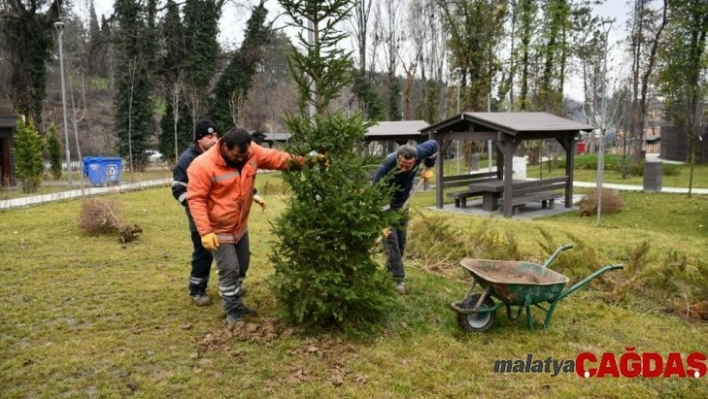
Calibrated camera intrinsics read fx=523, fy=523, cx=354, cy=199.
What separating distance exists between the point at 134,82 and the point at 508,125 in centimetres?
2188

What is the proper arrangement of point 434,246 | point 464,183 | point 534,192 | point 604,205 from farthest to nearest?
point 464,183 → point 534,192 → point 604,205 → point 434,246

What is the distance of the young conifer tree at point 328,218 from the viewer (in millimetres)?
3877

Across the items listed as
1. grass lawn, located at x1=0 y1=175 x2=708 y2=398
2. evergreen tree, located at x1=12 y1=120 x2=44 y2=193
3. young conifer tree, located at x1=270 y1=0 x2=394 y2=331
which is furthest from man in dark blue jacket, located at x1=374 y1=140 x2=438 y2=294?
evergreen tree, located at x1=12 y1=120 x2=44 y2=193

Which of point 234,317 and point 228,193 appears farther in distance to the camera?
point 234,317

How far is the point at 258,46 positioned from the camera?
3256 centimetres

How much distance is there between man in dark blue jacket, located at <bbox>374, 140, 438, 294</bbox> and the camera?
4695mm

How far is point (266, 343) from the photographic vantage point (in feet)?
12.8

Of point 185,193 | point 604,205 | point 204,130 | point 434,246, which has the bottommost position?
point 604,205

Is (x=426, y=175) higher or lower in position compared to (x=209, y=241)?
higher

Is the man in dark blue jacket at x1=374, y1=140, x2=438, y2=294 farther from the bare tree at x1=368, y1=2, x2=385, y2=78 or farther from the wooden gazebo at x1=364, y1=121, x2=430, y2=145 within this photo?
the bare tree at x1=368, y1=2, x2=385, y2=78

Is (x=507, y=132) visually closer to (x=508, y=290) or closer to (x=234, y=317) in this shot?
(x=508, y=290)

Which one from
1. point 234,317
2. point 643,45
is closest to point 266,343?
point 234,317

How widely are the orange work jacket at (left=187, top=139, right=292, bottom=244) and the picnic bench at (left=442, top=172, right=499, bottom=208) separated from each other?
32.7 feet

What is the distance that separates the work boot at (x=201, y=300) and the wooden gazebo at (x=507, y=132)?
854 cm
